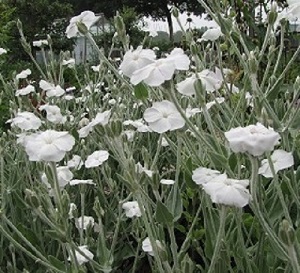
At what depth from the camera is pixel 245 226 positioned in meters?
1.18

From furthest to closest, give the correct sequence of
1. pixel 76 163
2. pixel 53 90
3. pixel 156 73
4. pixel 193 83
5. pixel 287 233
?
1. pixel 53 90
2. pixel 76 163
3. pixel 193 83
4. pixel 156 73
5. pixel 287 233

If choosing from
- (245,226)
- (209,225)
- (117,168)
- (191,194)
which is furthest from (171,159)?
(209,225)

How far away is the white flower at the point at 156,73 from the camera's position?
0.78m

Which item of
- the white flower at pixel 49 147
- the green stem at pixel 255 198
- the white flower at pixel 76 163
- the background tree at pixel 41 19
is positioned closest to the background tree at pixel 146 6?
the background tree at pixel 41 19

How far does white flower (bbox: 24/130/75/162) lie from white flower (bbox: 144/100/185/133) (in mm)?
123

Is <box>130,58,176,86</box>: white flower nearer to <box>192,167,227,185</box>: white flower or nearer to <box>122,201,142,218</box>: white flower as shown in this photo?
<box>192,167,227,185</box>: white flower

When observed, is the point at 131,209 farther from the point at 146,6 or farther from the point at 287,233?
the point at 146,6

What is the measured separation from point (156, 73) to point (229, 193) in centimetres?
18

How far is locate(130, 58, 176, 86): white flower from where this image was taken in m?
0.78

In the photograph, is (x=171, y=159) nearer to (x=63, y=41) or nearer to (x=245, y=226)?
(x=245, y=226)

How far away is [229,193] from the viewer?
714 mm

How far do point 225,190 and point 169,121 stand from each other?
0.58 ft

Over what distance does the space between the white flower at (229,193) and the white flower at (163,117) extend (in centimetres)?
14

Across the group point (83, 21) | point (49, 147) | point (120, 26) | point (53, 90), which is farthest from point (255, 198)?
point (53, 90)
